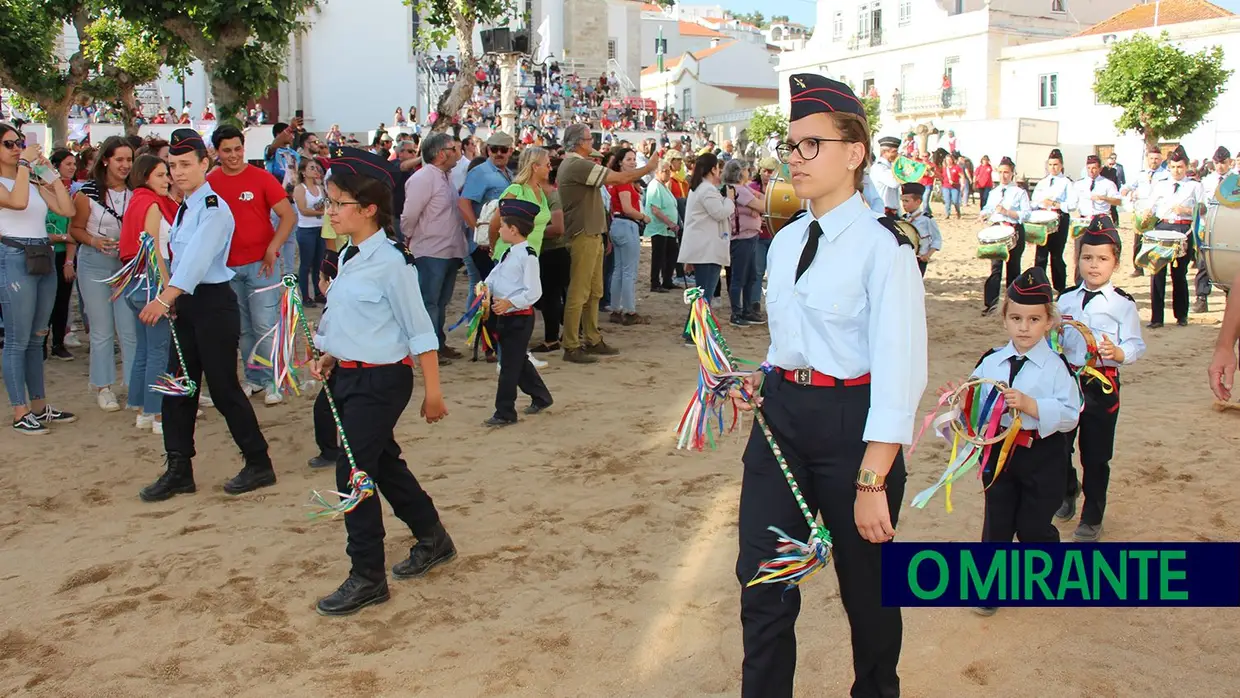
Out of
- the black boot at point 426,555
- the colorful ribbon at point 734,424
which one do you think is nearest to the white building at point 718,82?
the black boot at point 426,555

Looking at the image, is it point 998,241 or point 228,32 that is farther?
point 998,241

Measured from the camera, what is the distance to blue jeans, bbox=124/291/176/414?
6711 millimetres

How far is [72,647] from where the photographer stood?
3893mm

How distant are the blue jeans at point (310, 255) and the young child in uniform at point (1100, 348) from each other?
301 inches

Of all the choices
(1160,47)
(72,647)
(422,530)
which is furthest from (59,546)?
(1160,47)

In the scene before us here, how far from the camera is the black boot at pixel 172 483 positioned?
555 centimetres

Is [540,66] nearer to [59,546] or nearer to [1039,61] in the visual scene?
[1039,61]

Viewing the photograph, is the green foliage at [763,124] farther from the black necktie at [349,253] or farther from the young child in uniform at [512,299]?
the black necktie at [349,253]

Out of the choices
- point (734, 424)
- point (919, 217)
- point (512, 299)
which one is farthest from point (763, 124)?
point (734, 424)

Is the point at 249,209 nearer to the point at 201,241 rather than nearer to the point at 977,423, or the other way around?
the point at 201,241

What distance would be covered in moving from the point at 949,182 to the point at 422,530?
873 inches

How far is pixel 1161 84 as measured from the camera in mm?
30641

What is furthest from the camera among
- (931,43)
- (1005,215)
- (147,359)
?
(931,43)

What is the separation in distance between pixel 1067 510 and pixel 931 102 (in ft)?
139
